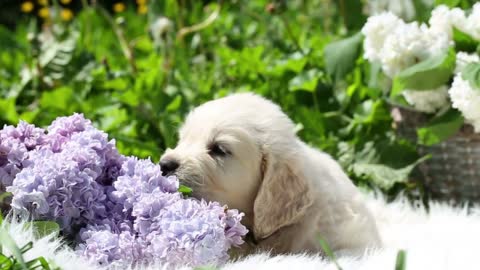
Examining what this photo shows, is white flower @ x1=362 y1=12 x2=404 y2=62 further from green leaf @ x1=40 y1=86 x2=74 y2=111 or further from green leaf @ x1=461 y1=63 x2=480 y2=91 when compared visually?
green leaf @ x1=40 y1=86 x2=74 y2=111

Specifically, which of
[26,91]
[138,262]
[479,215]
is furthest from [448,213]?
[26,91]

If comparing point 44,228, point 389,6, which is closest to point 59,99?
point 44,228

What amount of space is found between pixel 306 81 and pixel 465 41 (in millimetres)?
931

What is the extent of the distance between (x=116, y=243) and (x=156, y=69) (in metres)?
2.67

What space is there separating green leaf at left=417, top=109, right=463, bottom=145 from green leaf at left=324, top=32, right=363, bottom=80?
1.95 ft

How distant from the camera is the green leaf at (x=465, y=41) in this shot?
4051 millimetres

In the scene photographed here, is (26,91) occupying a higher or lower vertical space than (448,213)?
higher

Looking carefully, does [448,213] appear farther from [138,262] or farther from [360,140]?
[138,262]

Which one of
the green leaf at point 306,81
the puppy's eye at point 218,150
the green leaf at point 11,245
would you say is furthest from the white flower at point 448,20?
the green leaf at point 11,245

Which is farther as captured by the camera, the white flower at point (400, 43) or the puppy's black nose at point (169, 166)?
the white flower at point (400, 43)

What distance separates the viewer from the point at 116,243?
2.67 metres

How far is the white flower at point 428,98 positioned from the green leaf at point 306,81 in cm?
62

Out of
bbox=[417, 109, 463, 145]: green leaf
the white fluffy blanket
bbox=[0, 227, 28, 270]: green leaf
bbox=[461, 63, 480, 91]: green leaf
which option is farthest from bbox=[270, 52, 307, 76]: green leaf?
bbox=[0, 227, 28, 270]: green leaf

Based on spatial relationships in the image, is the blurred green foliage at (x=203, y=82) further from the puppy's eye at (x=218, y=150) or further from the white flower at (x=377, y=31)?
the puppy's eye at (x=218, y=150)
